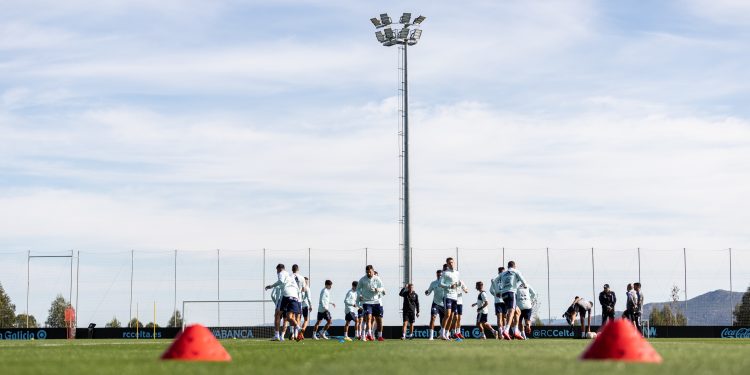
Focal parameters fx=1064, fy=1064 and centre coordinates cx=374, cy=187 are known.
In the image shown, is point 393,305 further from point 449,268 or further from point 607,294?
point 449,268

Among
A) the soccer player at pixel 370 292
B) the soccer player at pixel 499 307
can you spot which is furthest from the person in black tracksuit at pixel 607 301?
the soccer player at pixel 370 292

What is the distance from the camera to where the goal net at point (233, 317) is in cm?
4400

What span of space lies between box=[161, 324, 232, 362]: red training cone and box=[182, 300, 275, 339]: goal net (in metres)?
31.7

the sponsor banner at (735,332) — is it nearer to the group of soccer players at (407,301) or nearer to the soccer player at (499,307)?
the group of soccer players at (407,301)

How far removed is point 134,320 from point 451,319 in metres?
24.1

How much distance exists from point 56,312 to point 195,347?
44.6 metres

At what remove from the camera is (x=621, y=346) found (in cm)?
1077

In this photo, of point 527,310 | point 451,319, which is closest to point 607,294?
point 527,310

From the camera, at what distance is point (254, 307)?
46.3 meters

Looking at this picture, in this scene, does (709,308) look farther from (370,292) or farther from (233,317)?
(370,292)

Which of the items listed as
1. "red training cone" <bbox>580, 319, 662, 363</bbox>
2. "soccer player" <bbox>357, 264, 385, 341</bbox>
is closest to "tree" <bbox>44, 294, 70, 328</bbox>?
"soccer player" <bbox>357, 264, 385, 341</bbox>

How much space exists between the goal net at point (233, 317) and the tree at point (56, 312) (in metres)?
6.98

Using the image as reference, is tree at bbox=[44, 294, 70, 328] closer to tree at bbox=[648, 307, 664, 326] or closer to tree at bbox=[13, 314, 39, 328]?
tree at bbox=[13, 314, 39, 328]

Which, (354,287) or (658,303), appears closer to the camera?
(354,287)
